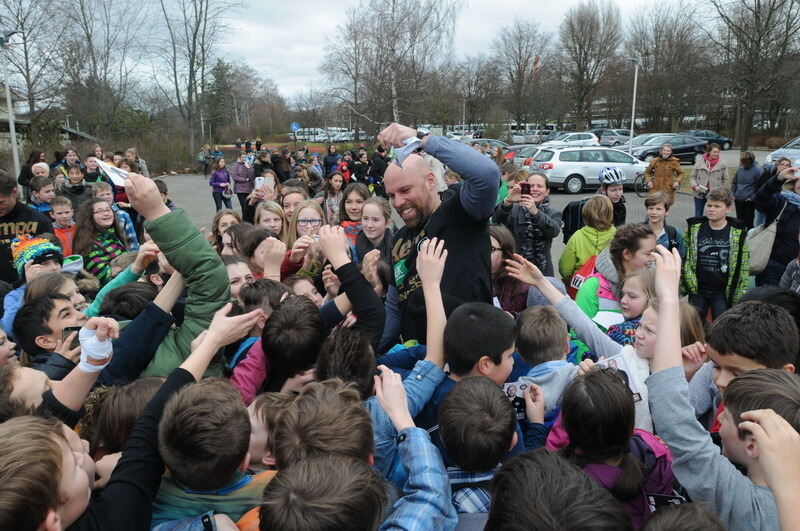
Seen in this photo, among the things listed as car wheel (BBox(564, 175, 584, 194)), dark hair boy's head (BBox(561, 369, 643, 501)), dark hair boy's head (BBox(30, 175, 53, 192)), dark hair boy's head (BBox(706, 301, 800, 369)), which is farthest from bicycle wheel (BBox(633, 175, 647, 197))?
dark hair boy's head (BBox(561, 369, 643, 501))

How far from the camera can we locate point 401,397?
1890 mm

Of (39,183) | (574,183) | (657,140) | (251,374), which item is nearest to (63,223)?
(39,183)

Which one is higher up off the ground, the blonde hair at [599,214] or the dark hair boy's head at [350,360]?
the blonde hair at [599,214]

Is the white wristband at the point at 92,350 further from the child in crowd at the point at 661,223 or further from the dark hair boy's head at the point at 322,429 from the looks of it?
the child in crowd at the point at 661,223

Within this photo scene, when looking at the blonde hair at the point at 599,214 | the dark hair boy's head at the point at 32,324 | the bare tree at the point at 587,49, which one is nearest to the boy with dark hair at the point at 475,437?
the dark hair boy's head at the point at 32,324

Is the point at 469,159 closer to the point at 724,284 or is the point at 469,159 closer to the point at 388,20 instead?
the point at 724,284

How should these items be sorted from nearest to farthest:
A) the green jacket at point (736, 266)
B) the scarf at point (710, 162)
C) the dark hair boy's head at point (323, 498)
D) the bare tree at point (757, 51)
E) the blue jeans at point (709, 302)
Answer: the dark hair boy's head at point (323, 498), the green jacket at point (736, 266), the blue jeans at point (709, 302), the scarf at point (710, 162), the bare tree at point (757, 51)

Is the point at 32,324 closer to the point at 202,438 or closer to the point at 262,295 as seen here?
the point at 262,295

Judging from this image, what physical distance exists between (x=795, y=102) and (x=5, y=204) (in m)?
44.7

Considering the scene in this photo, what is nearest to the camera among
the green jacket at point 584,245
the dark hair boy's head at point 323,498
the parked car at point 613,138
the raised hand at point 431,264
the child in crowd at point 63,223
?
the dark hair boy's head at point 323,498

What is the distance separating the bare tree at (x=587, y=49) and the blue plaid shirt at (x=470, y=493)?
52.5 meters

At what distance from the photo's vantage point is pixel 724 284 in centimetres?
495

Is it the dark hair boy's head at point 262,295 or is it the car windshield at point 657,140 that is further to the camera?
the car windshield at point 657,140

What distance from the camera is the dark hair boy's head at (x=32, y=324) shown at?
9.31 feet
